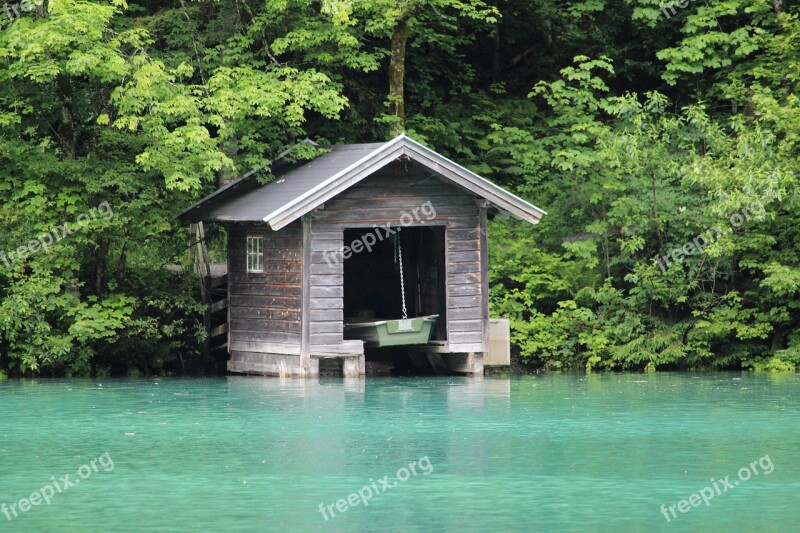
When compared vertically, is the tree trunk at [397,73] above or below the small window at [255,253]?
above

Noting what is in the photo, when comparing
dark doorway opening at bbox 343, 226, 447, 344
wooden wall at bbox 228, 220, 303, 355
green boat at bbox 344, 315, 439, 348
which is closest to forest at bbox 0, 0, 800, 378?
wooden wall at bbox 228, 220, 303, 355

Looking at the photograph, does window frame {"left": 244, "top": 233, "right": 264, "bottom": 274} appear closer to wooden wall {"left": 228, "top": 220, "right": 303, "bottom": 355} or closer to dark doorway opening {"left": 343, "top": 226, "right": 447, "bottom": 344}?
wooden wall {"left": 228, "top": 220, "right": 303, "bottom": 355}

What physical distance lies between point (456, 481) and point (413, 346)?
1209cm

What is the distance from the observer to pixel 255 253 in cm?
2523

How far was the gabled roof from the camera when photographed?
22984mm

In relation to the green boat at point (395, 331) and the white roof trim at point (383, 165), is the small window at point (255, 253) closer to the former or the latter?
the green boat at point (395, 331)

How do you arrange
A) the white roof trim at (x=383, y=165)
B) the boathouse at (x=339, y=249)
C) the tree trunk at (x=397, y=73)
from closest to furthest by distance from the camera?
the white roof trim at (x=383, y=165) → the boathouse at (x=339, y=249) → the tree trunk at (x=397, y=73)

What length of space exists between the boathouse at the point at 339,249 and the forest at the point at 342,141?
2.92ft

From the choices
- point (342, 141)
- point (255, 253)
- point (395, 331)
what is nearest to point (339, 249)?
point (395, 331)

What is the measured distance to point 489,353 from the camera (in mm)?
25266

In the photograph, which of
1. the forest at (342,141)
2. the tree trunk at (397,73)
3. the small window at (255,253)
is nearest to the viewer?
the forest at (342,141)

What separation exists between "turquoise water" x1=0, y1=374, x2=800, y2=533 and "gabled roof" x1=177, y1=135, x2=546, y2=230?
3.00 m

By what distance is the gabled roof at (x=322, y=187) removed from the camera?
22984 mm

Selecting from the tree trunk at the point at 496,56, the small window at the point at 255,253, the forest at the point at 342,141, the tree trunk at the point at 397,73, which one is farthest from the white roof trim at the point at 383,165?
the tree trunk at the point at 496,56
